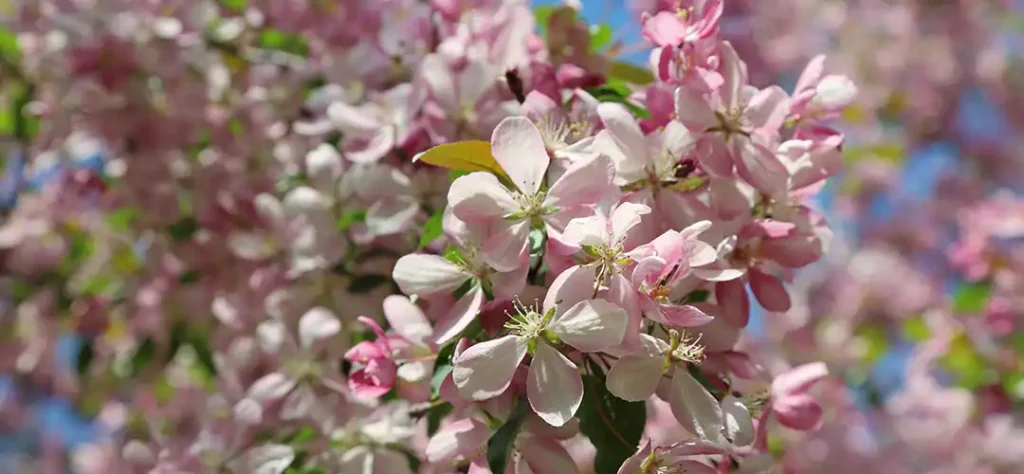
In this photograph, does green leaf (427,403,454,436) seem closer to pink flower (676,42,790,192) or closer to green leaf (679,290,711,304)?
green leaf (679,290,711,304)

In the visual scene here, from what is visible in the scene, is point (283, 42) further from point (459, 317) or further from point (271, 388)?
point (459, 317)

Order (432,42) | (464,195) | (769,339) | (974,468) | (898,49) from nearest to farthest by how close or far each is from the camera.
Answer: (464,195)
(432,42)
(974,468)
(769,339)
(898,49)

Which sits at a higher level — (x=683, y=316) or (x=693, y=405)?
(x=683, y=316)

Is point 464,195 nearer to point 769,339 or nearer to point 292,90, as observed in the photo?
point 292,90

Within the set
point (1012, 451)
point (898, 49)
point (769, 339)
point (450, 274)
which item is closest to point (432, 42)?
point (450, 274)

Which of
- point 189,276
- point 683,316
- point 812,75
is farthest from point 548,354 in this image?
point 189,276

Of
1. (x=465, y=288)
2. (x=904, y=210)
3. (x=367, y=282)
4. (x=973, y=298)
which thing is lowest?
(x=904, y=210)
